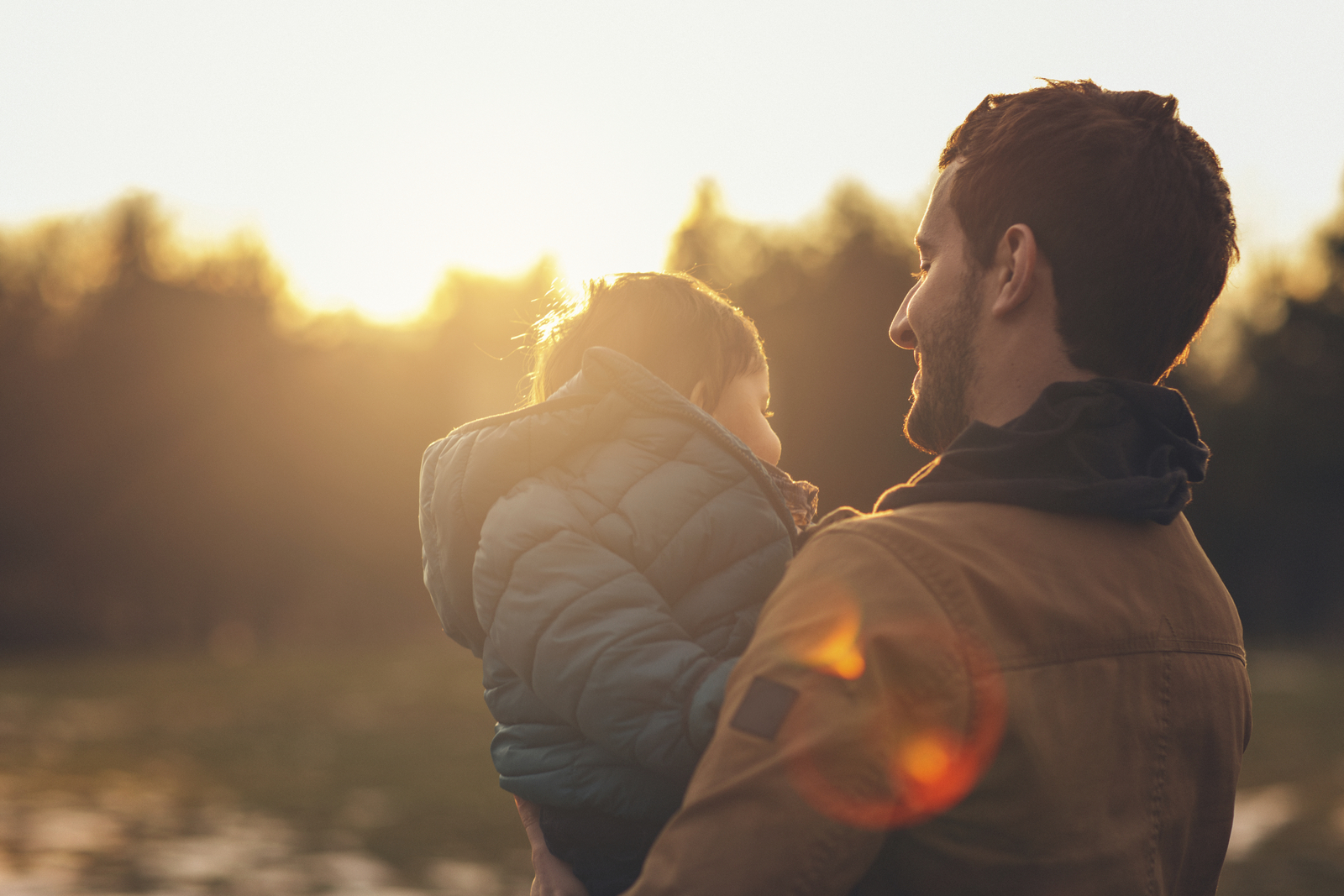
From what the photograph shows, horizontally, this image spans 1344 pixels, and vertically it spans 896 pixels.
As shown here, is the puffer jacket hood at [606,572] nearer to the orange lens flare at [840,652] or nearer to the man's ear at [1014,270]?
the orange lens flare at [840,652]

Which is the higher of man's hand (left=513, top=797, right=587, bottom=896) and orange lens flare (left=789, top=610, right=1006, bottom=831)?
orange lens flare (left=789, top=610, right=1006, bottom=831)

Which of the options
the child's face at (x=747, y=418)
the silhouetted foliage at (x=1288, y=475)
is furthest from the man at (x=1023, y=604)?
the silhouetted foliage at (x=1288, y=475)

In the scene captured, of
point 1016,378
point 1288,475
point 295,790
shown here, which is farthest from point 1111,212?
point 1288,475

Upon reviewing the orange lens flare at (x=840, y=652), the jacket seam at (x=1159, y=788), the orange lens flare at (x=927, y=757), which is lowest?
the jacket seam at (x=1159, y=788)

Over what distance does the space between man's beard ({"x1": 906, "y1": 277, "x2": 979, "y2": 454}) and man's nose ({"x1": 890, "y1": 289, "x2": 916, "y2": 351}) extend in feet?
0.14

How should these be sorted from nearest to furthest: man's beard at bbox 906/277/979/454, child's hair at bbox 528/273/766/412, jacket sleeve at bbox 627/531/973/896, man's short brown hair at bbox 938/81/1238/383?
1. jacket sleeve at bbox 627/531/973/896
2. man's short brown hair at bbox 938/81/1238/383
3. man's beard at bbox 906/277/979/454
4. child's hair at bbox 528/273/766/412

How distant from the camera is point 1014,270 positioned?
153 centimetres

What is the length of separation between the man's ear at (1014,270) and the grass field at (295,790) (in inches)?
324

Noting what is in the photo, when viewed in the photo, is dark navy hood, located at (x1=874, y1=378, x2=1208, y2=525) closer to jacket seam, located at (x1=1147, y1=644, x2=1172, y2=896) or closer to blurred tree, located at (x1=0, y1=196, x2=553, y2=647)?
jacket seam, located at (x1=1147, y1=644, x2=1172, y2=896)

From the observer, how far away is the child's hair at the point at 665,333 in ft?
7.05

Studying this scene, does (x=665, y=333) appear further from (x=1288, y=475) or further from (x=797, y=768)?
(x=1288, y=475)

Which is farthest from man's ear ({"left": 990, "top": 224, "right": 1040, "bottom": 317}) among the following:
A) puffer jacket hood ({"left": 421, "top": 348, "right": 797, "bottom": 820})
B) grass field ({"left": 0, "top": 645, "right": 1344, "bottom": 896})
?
grass field ({"left": 0, "top": 645, "right": 1344, "bottom": 896})

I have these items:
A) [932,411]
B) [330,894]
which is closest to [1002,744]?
[932,411]

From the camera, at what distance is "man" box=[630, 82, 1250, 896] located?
1.13 meters
